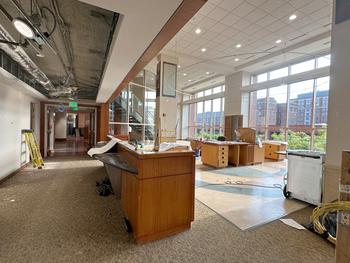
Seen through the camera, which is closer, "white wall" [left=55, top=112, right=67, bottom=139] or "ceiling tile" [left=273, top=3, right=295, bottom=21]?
"ceiling tile" [left=273, top=3, right=295, bottom=21]

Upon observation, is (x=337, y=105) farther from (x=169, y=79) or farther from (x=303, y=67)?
(x=169, y=79)

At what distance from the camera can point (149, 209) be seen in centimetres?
210

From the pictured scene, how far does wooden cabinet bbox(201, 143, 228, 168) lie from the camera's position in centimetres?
603

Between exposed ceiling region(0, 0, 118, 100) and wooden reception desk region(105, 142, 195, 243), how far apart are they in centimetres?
186

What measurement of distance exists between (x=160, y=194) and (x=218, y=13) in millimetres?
4923

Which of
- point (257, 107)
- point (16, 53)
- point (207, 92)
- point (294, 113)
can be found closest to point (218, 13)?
point (16, 53)

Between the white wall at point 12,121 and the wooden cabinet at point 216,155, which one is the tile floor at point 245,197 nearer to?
the wooden cabinet at point 216,155

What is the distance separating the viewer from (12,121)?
4703 millimetres

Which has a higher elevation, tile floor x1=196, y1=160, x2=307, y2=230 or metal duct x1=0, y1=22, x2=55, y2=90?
metal duct x1=0, y1=22, x2=55, y2=90

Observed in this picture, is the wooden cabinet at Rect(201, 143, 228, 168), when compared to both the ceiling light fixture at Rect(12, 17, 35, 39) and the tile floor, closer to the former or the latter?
the tile floor

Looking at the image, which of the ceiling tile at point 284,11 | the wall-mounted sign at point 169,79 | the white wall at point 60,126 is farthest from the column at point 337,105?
the white wall at point 60,126

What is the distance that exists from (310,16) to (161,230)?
21.1 ft

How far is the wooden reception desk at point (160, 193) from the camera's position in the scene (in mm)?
2053

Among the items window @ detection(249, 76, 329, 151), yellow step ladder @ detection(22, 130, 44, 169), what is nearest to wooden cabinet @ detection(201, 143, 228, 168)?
window @ detection(249, 76, 329, 151)
